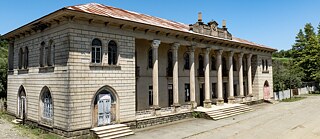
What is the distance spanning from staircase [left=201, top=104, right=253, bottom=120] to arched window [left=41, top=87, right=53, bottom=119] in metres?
11.9

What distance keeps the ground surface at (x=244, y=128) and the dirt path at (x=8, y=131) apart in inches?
264

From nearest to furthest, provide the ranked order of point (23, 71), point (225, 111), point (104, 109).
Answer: point (104, 109)
point (23, 71)
point (225, 111)

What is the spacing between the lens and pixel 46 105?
15805 millimetres

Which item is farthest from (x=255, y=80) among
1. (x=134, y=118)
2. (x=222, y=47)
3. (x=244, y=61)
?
(x=134, y=118)

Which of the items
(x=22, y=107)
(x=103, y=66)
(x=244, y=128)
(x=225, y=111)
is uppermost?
(x=103, y=66)

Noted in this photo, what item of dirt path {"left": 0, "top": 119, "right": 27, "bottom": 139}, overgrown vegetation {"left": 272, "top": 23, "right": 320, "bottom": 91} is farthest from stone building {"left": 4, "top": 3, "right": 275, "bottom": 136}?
overgrown vegetation {"left": 272, "top": 23, "right": 320, "bottom": 91}

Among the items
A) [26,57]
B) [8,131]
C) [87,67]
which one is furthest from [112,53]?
[8,131]

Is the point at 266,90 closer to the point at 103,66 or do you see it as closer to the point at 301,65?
the point at 301,65

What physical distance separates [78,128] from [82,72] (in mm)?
3092

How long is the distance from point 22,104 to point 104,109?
774 cm

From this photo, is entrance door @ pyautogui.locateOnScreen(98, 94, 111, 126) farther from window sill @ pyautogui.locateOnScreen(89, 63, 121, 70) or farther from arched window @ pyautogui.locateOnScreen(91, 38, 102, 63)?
arched window @ pyautogui.locateOnScreen(91, 38, 102, 63)

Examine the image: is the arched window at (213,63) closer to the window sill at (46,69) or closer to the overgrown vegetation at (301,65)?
the overgrown vegetation at (301,65)

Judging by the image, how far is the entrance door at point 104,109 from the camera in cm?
1495

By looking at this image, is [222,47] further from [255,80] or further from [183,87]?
[255,80]
